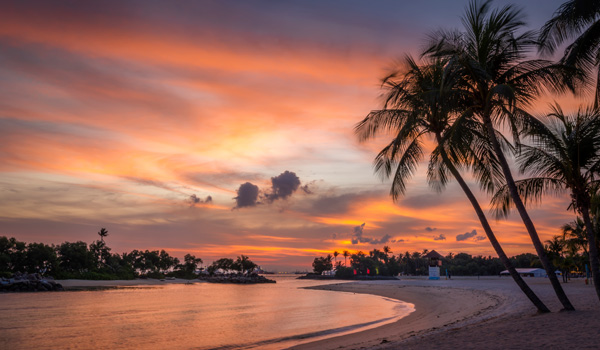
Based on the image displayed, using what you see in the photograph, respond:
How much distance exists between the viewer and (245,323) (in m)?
23.0

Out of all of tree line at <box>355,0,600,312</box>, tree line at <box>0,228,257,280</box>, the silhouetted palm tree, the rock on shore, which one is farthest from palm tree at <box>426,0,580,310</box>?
tree line at <box>0,228,257,280</box>

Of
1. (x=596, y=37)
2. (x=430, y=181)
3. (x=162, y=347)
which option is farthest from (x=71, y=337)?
(x=596, y=37)

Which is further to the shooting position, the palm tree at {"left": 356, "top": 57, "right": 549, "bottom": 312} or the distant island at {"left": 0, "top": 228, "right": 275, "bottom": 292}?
the distant island at {"left": 0, "top": 228, "right": 275, "bottom": 292}

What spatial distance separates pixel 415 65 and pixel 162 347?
15.6 meters

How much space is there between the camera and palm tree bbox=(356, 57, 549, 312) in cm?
1537

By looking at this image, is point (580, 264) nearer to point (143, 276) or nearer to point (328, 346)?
point (328, 346)

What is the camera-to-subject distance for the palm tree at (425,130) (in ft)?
50.4

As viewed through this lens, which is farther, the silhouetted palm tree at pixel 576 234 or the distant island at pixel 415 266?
the distant island at pixel 415 266

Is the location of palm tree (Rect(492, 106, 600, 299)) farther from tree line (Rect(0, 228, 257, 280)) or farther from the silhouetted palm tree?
tree line (Rect(0, 228, 257, 280))

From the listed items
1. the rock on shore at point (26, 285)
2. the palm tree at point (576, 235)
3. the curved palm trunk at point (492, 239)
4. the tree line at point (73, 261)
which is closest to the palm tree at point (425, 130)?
the curved palm trunk at point (492, 239)

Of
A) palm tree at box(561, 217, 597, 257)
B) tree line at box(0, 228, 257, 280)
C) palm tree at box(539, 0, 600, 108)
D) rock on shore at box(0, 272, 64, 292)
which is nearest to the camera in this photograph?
palm tree at box(539, 0, 600, 108)

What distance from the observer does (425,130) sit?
16875 millimetres

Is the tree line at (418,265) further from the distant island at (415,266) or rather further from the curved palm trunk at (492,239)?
the curved palm trunk at (492,239)

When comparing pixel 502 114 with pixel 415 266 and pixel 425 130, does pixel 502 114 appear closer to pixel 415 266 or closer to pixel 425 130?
pixel 425 130
